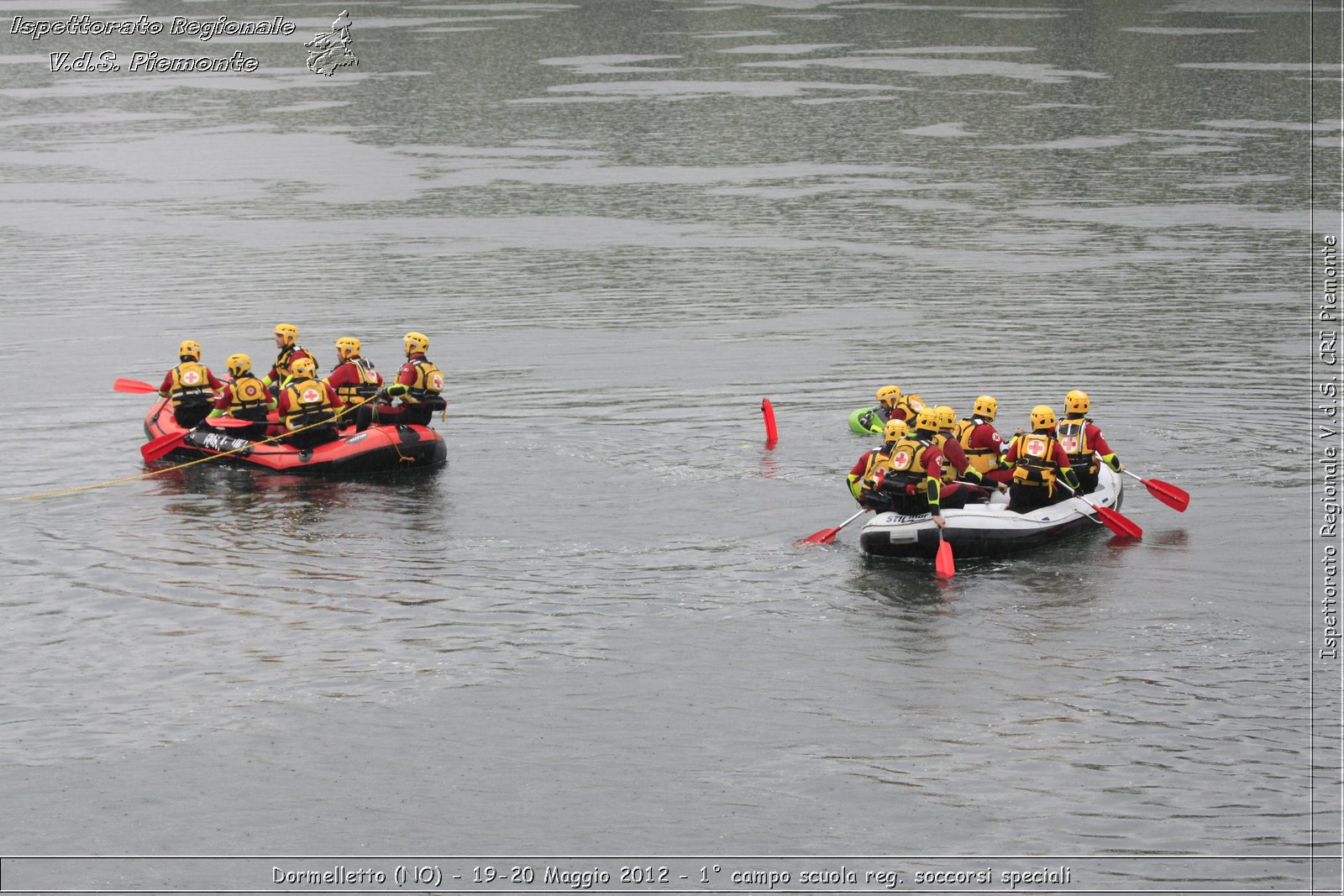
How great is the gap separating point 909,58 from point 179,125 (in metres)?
38.7

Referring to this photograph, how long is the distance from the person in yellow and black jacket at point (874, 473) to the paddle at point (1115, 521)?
98.8 inches

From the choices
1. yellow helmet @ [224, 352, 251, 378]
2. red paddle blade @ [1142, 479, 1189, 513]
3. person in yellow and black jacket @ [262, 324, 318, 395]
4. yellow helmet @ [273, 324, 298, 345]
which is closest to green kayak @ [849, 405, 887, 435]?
red paddle blade @ [1142, 479, 1189, 513]

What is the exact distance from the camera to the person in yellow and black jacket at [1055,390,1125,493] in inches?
985

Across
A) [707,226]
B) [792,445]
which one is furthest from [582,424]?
[707,226]

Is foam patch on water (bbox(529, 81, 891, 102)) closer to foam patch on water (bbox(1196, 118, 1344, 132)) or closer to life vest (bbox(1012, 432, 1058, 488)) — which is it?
foam patch on water (bbox(1196, 118, 1344, 132))

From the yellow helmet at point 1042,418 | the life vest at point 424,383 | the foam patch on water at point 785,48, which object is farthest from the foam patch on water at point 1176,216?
the foam patch on water at point 785,48

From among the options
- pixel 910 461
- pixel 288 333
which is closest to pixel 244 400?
pixel 288 333

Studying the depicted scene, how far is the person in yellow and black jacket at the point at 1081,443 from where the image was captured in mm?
25016

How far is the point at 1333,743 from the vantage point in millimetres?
18438

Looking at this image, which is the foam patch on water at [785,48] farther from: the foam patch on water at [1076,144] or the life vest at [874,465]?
the life vest at [874,465]

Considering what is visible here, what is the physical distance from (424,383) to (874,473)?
838 centimetres

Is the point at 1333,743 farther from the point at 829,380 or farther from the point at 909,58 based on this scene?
the point at 909,58

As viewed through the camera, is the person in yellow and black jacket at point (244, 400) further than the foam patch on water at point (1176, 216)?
No

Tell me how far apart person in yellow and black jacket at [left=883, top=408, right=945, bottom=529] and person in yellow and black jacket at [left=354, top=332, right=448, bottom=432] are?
8.58m
